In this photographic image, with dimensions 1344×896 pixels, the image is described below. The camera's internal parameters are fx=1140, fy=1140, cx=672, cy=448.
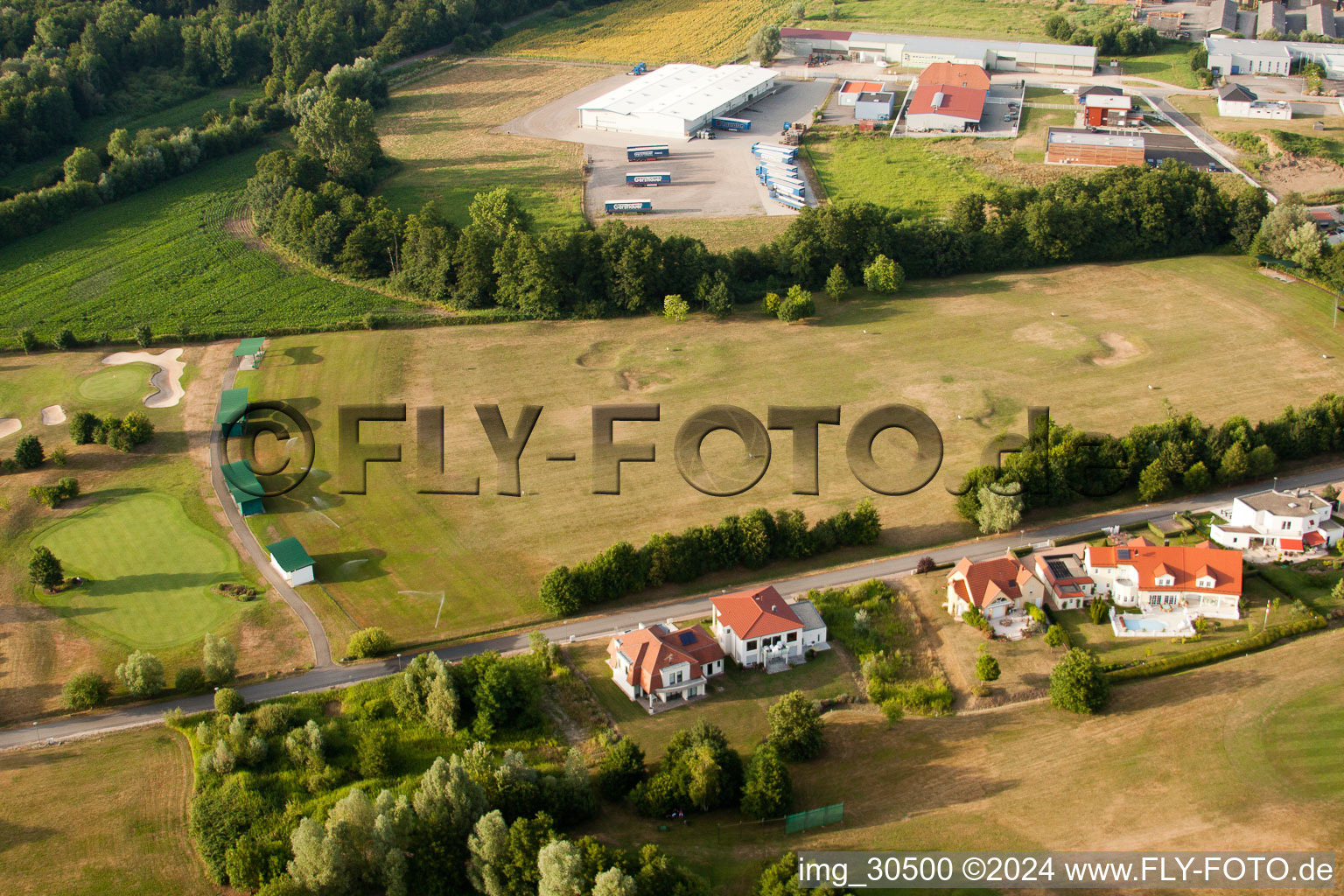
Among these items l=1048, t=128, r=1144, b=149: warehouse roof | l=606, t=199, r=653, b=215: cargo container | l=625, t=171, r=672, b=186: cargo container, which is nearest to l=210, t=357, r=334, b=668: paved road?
l=606, t=199, r=653, b=215: cargo container

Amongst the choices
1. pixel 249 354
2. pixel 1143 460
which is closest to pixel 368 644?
pixel 249 354

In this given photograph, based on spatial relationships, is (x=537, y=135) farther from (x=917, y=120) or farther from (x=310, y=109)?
(x=917, y=120)

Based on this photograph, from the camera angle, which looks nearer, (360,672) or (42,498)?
(360,672)

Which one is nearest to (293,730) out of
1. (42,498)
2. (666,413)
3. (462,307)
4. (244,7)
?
(42,498)

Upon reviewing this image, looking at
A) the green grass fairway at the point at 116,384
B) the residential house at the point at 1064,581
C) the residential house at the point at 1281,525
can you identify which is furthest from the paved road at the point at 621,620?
the green grass fairway at the point at 116,384

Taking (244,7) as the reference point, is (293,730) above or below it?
below

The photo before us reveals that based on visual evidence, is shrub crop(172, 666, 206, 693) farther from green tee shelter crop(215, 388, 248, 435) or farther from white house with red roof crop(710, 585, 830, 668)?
white house with red roof crop(710, 585, 830, 668)

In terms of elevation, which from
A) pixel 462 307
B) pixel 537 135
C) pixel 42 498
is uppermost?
pixel 537 135

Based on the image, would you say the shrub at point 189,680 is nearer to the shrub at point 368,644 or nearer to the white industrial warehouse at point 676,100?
the shrub at point 368,644
